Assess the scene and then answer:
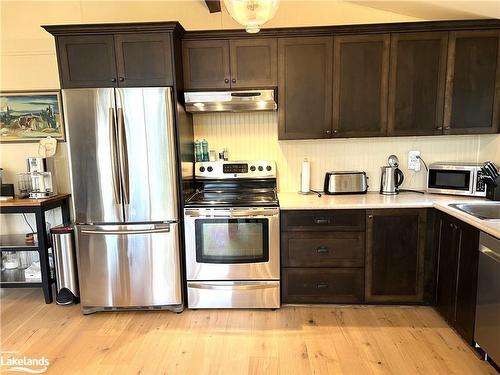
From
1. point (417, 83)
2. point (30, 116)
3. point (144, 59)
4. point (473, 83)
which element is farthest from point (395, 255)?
point (30, 116)

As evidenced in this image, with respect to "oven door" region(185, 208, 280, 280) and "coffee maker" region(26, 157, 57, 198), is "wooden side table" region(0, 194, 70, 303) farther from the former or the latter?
"oven door" region(185, 208, 280, 280)

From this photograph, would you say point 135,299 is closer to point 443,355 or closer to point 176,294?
point 176,294

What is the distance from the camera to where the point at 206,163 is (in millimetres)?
3117

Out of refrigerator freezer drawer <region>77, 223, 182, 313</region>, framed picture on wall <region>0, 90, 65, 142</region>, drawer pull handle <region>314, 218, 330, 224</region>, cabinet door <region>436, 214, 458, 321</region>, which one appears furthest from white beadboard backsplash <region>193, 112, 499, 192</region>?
framed picture on wall <region>0, 90, 65, 142</region>

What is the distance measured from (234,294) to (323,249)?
2.70 feet

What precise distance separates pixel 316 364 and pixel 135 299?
152cm

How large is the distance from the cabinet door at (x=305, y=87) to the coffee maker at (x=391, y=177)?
25.2 inches

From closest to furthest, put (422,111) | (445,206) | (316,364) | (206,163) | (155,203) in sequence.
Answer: (316,364)
(445,206)
(155,203)
(422,111)
(206,163)

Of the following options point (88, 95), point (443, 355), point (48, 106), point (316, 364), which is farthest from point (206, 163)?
point (443, 355)

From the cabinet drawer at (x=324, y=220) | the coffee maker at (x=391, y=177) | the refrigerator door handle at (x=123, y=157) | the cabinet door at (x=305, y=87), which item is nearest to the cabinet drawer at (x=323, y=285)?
the cabinet drawer at (x=324, y=220)

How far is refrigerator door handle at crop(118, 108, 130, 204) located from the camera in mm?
2510

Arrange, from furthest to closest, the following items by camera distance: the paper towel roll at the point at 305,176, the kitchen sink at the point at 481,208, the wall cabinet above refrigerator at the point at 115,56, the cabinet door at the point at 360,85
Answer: the paper towel roll at the point at 305,176
the cabinet door at the point at 360,85
the wall cabinet above refrigerator at the point at 115,56
the kitchen sink at the point at 481,208

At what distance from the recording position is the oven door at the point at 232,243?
2637mm

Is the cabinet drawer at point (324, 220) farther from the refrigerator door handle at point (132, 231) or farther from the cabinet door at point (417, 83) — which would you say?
the refrigerator door handle at point (132, 231)
